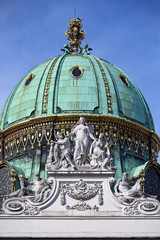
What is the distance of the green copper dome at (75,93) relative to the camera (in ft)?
119

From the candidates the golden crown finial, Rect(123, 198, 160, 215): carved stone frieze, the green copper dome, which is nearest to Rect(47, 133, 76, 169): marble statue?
Rect(123, 198, 160, 215): carved stone frieze

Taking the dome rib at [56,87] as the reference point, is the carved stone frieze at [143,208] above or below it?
below

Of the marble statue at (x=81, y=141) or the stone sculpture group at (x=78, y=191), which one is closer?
the stone sculpture group at (x=78, y=191)

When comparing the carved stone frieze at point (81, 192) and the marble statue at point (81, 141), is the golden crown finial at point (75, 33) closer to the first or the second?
the marble statue at point (81, 141)

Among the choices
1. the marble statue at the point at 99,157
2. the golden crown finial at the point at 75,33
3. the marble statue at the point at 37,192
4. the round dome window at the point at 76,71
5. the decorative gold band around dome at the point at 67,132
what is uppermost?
the golden crown finial at the point at 75,33

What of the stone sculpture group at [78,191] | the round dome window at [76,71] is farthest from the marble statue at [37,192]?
the round dome window at [76,71]

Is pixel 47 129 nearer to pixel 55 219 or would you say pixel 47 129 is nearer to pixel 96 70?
pixel 96 70

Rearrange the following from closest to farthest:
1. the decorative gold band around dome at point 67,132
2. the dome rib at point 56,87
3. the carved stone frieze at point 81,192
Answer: the carved stone frieze at point 81,192 → the decorative gold band around dome at point 67,132 → the dome rib at point 56,87

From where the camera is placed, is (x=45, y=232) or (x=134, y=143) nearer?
(x=45, y=232)

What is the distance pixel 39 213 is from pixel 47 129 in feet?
29.7

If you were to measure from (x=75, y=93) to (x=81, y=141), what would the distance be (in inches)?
316

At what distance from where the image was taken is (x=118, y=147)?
3538 centimetres

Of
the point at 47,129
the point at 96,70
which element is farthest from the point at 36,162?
the point at 96,70

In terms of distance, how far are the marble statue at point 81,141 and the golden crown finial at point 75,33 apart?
12.7 metres
